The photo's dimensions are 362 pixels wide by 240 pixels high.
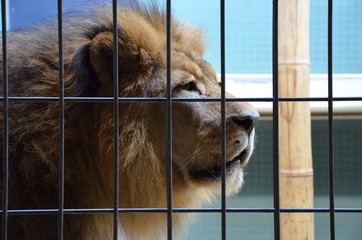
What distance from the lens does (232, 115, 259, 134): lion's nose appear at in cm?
198

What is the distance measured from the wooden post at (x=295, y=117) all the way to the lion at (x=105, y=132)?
101 centimetres

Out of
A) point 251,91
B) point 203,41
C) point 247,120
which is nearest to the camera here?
point 247,120

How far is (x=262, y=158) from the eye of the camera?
156 inches

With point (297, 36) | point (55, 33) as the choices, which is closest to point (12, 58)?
point (55, 33)

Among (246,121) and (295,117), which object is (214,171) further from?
(295,117)

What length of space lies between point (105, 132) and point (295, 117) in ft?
4.40

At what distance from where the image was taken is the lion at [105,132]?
74.5 inches

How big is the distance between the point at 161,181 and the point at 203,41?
62cm

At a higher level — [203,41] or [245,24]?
[245,24]

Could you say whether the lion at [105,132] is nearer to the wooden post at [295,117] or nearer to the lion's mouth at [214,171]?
the lion's mouth at [214,171]

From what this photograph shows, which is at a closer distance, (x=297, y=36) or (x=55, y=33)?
(x=55, y=33)

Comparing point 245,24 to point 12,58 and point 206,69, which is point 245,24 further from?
point 12,58

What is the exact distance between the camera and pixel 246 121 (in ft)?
6.57

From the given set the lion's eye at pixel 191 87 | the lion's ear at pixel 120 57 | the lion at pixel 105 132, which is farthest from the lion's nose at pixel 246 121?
the lion's ear at pixel 120 57
